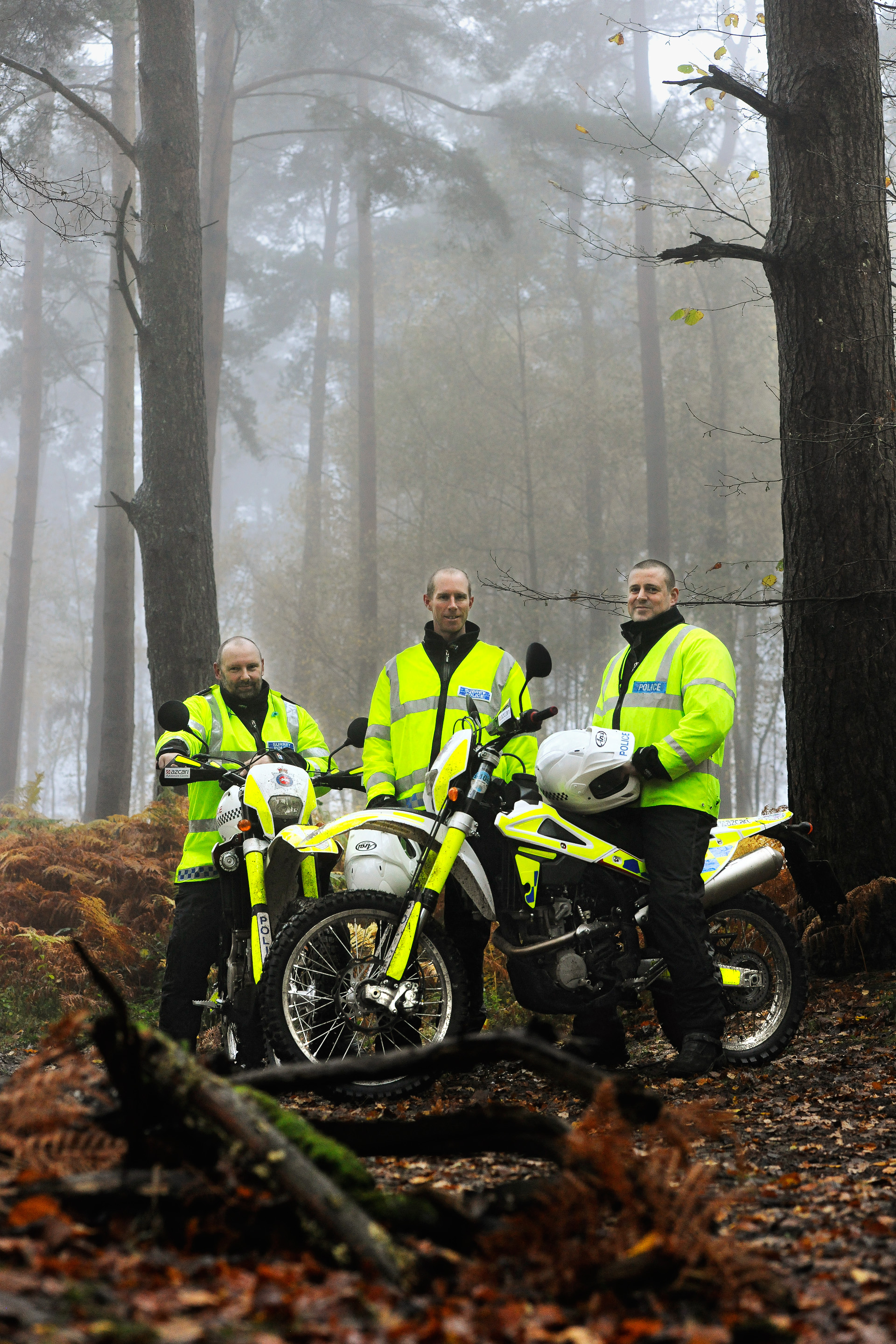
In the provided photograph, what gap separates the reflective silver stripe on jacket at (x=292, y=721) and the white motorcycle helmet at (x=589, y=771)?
1302 millimetres

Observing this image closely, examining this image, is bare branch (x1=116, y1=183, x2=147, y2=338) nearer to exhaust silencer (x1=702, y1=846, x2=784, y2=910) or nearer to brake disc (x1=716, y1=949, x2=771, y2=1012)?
exhaust silencer (x1=702, y1=846, x2=784, y2=910)

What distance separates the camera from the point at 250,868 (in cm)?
480

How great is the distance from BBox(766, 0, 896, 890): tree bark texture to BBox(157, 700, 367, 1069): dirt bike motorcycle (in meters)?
3.08

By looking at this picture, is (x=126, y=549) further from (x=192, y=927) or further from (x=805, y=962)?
(x=805, y=962)

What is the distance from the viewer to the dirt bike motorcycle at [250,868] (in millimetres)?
4793

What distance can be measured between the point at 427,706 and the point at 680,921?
1542mm

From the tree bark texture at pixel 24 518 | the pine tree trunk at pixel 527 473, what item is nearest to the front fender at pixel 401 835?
the pine tree trunk at pixel 527 473

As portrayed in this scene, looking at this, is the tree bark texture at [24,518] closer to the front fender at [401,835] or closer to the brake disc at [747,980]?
the front fender at [401,835]

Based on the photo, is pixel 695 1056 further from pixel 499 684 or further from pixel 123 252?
pixel 123 252

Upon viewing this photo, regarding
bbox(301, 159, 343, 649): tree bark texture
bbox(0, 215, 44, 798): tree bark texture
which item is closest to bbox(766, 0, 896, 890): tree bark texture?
bbox(0, 215, 44, 798): tree bark texture

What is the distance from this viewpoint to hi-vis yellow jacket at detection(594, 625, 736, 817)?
195 inches

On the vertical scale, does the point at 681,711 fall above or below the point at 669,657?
below

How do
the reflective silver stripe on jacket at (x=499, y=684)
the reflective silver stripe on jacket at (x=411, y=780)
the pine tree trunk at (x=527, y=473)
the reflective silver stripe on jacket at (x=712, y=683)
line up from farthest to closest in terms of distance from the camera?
the pine tree trunk at (x=527, y=473) < the reflective silver stripe on jacket at (x=499, y=684) < the reflective silver stripe on jacket at (x=411, y=780) < the reflective silver stripe on jacket at (x=712, y=683)

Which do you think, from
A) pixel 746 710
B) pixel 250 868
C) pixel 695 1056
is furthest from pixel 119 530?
pixel 746 710
